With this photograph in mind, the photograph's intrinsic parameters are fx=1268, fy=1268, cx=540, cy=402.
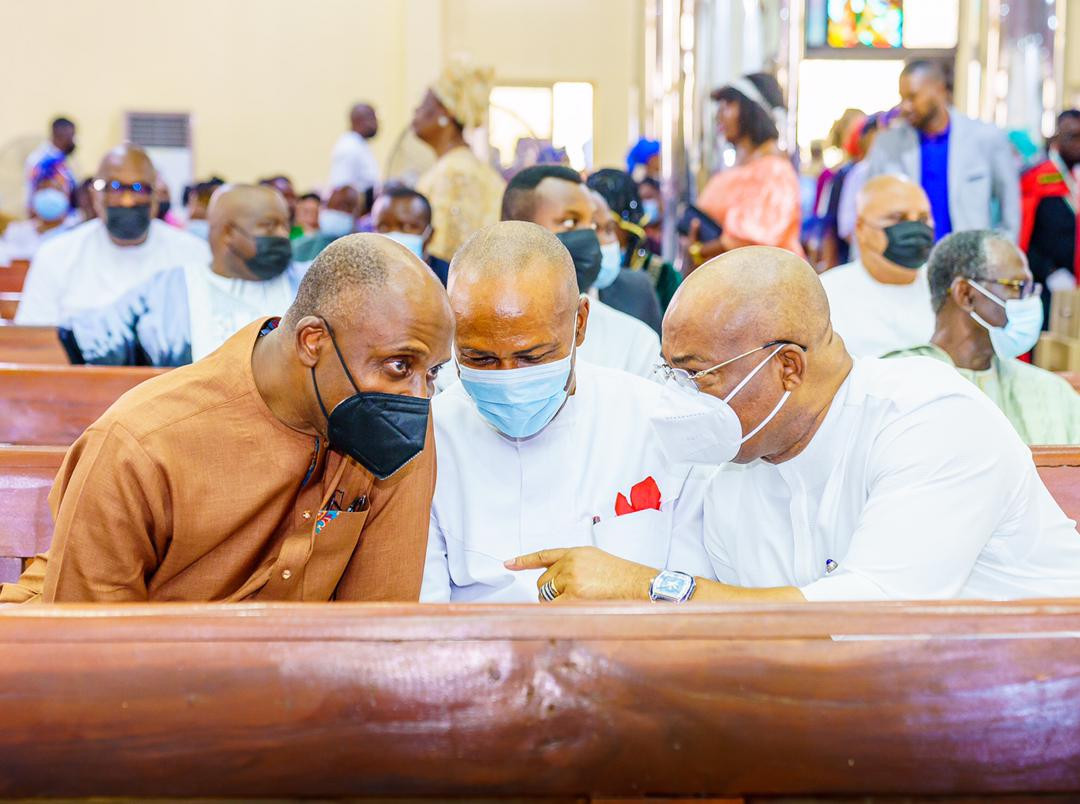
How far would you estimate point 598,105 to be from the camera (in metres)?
14.7

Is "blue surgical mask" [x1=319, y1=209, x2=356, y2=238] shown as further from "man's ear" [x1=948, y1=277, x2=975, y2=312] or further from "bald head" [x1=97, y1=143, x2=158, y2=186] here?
"man's ear" [x1=948, y1=277, x2=975, y2=312]

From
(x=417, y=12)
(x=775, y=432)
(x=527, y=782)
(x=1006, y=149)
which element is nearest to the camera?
(x=527, y=782)

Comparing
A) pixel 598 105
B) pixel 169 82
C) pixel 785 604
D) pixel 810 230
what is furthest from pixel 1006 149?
pixel 169 82

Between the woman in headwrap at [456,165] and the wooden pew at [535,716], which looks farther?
the woman in headwrap at [456,165]

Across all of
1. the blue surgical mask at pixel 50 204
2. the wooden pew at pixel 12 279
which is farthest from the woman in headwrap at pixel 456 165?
the blue surgical mask at pixel 50 204

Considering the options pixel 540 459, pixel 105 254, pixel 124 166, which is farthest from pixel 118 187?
pixel 540 459

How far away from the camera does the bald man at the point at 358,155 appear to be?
11.3m

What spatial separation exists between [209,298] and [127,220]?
1.64 meters

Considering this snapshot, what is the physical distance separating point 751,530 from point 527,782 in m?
1.33

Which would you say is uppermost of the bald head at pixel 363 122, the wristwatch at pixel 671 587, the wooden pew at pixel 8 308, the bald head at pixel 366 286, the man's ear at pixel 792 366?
the bald head at pixel 363 122

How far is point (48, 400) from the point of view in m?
3.35

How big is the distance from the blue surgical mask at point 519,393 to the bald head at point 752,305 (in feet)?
1.00

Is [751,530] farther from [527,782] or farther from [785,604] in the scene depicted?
[527,782]

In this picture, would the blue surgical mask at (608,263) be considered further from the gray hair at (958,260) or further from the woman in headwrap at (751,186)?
the woman in headwrap at (751,186)
